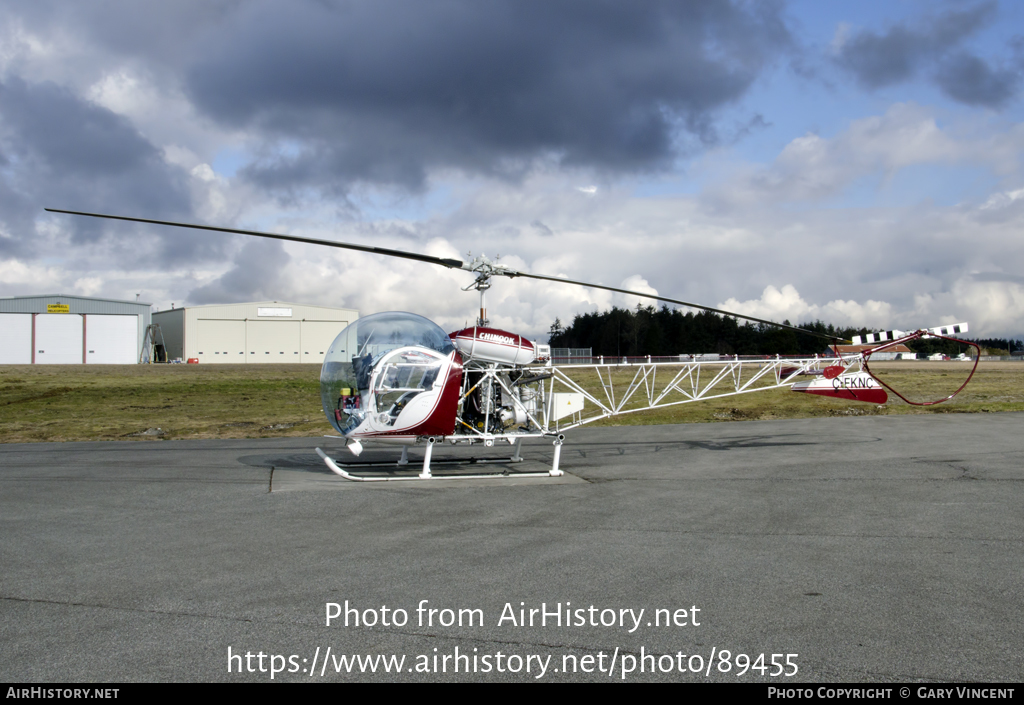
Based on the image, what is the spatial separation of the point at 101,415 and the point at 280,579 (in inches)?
910

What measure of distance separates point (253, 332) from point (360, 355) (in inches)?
2917

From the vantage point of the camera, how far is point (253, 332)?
260 feet

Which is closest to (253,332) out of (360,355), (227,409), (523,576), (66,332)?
(66,332)

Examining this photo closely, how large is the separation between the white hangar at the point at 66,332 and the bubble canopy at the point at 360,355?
7432 cm

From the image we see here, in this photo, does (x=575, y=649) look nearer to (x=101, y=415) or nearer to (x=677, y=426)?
(x=677, y=426)

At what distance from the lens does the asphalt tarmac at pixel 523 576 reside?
13.9ft

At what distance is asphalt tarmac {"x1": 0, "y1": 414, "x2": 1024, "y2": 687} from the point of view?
4234 millimetres

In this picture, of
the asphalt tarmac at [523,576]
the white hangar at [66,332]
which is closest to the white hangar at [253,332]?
the white hangar at [66,332]

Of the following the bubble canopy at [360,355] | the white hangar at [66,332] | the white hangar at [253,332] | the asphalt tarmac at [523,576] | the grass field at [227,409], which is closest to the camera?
the asphalt tarmac at [523,576]

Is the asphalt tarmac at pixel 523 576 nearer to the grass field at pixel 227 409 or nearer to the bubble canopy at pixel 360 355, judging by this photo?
the bubble canopy at pixel 360 355

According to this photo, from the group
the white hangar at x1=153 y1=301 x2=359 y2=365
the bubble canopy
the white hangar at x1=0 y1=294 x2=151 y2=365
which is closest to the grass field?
the bubble canopy

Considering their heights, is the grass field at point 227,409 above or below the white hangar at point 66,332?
below

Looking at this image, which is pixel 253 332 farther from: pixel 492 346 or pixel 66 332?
pixel 492 346
